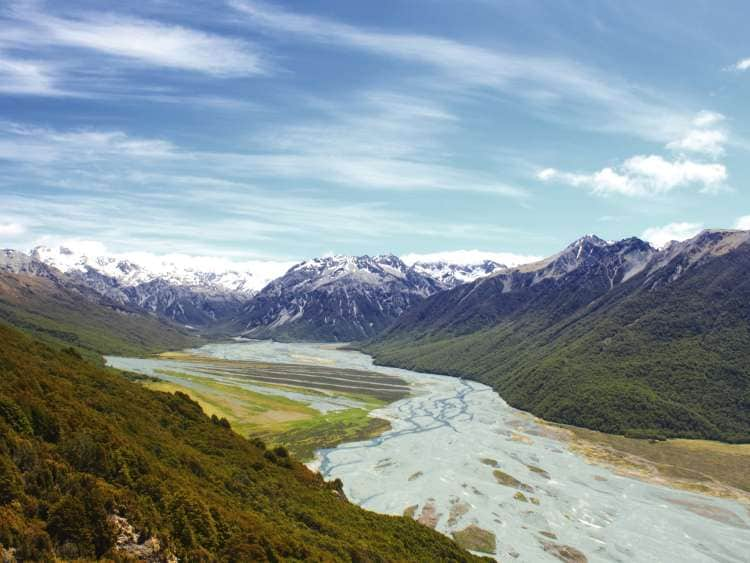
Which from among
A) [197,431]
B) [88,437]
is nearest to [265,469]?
[197,431]

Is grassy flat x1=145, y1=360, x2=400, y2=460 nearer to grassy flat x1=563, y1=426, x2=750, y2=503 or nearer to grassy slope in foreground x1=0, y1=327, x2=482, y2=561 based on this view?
grassy flat x1=563, y1=426, x2=750, y2=503

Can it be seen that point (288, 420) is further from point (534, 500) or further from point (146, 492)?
point (146, 492)

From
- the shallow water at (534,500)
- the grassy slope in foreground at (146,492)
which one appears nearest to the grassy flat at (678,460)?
the shallow water at (534,500)

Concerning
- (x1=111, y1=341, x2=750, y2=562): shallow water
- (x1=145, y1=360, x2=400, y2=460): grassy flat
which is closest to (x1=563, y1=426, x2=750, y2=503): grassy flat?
(x1=111, y1=341, x2=750, y2=562): shallow water

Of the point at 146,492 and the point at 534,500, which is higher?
the point at 146,492

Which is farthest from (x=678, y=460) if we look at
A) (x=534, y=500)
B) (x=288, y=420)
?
(x=288, y=420)

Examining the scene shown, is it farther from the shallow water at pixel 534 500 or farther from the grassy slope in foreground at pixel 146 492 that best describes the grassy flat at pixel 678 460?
the grassy slope in foreground at pixel 146 492
